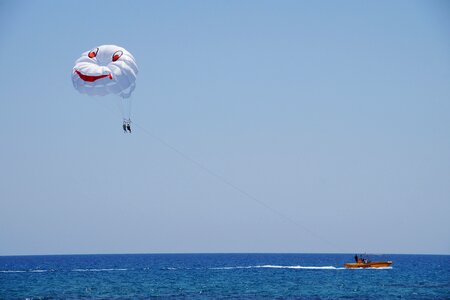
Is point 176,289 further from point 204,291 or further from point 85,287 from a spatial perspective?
point 85,287

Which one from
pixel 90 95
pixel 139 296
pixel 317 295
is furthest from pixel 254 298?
pixel 90 95

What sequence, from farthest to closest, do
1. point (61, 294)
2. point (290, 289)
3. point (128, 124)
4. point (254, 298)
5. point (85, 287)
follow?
point (85, 287) → point (290, 289) → point (61, 294) → point (254, 298) → point (128, 124)

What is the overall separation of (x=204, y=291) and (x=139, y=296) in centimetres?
606

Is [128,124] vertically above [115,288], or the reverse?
[128,124]

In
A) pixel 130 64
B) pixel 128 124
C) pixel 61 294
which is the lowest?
pixel 61 294

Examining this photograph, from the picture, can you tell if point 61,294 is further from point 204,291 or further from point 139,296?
point 204,291

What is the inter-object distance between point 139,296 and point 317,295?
13.7 meters

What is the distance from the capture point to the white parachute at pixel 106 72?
31.3 metres

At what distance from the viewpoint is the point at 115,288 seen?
52688 mm

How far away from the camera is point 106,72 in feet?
102

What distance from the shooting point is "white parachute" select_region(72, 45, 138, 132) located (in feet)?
103

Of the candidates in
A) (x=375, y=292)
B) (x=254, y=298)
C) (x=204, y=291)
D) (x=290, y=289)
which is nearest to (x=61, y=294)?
(x=204, y=291)

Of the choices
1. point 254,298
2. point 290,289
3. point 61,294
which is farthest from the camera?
point 290,289

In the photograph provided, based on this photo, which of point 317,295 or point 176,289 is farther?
point 176,289
